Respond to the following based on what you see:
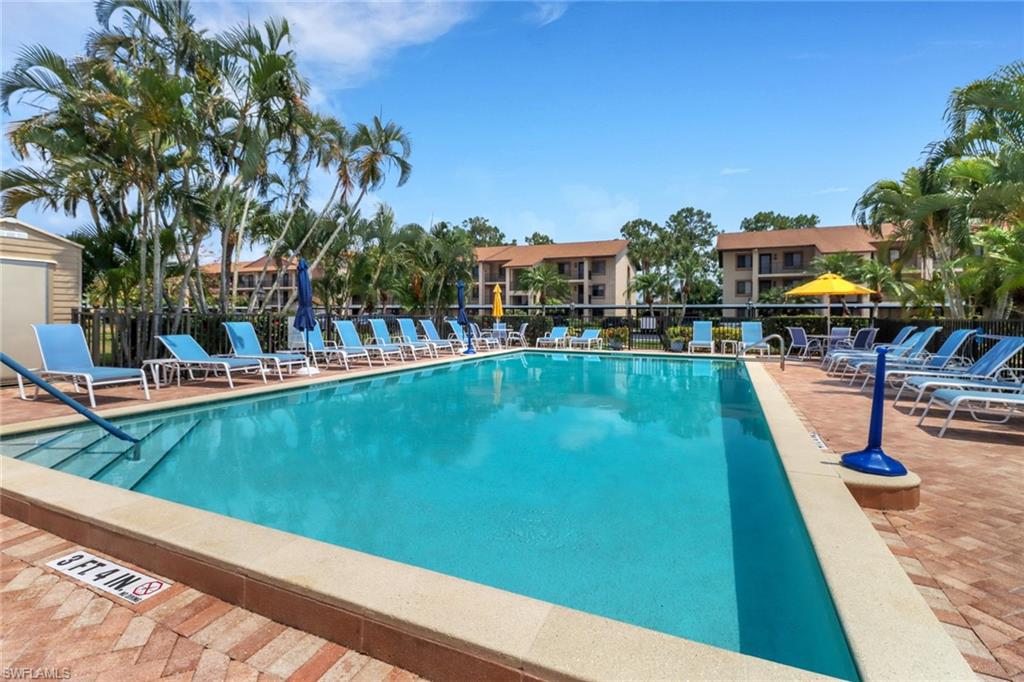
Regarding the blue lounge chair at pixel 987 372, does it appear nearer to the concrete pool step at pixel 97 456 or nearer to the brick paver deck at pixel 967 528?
the brick paver deck at pixel 967 528

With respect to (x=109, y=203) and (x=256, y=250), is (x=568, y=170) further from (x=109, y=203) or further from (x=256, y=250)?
(x=109, y=203)

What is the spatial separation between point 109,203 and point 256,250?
14.6 feet

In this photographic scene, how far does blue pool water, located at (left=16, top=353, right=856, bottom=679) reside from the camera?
8.54 feet

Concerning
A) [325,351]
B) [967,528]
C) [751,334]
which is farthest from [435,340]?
[967,528]

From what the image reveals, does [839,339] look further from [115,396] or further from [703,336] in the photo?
[115,396]

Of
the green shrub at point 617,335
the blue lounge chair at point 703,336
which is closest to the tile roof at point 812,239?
the green shrub at point 617,335

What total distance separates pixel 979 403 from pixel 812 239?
3660 cm

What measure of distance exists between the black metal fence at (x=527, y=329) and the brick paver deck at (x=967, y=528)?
5.37 m

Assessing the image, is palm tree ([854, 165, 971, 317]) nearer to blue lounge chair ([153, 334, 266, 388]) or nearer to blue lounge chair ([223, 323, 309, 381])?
blue lounge chair ([223, 323, 309, 381])

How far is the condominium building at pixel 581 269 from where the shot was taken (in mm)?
46062

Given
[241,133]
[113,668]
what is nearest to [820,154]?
[241,133]

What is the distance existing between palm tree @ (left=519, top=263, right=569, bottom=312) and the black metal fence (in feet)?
67.7

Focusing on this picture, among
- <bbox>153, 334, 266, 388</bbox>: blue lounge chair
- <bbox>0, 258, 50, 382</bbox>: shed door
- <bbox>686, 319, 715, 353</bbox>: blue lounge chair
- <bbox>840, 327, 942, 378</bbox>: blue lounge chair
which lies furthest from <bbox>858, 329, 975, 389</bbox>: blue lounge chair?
<bbox>0, 258, 50, 382</bbox>: shed door

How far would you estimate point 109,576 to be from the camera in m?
2.46
